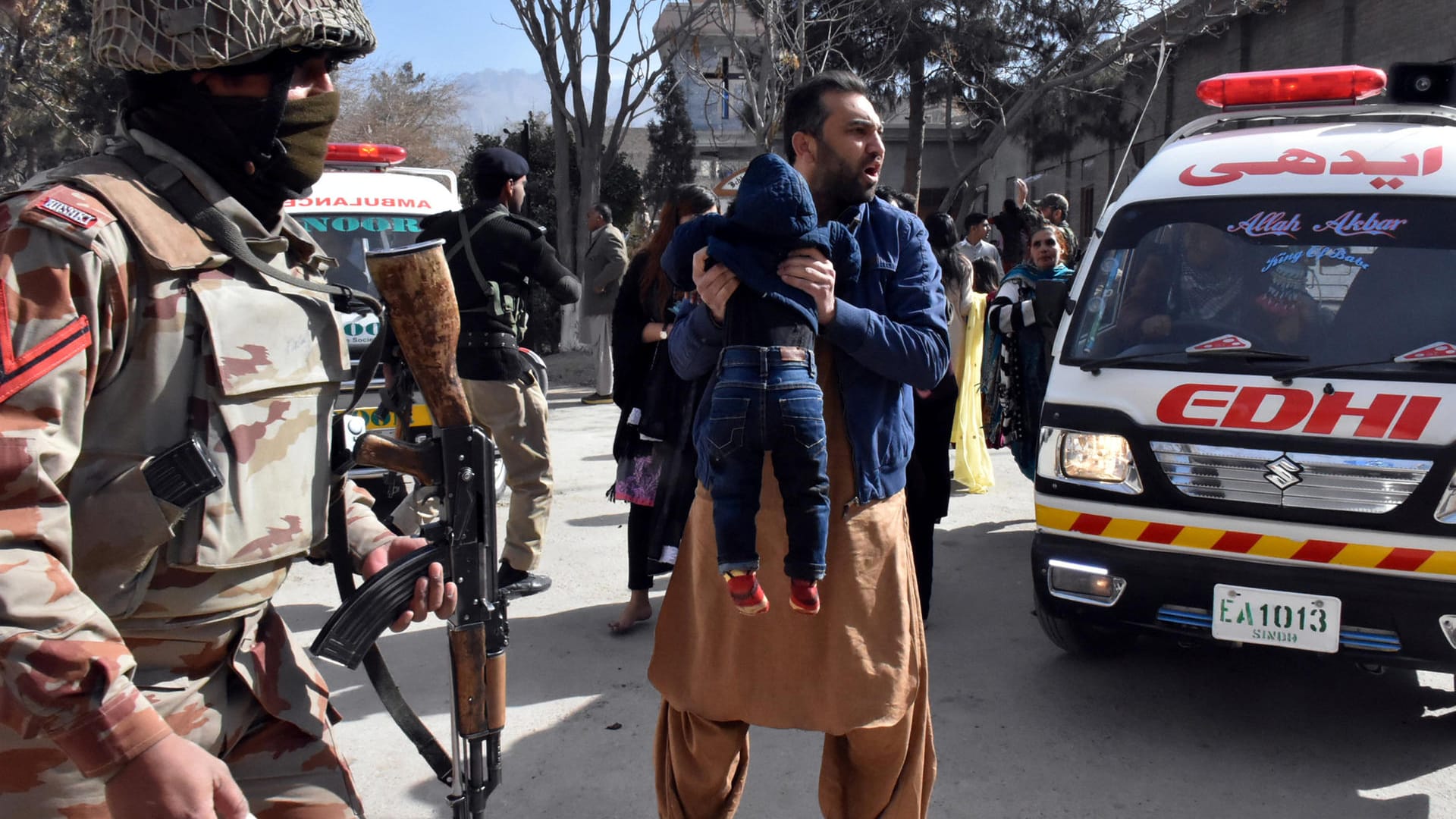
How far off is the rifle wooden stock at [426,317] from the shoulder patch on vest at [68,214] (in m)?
0.47

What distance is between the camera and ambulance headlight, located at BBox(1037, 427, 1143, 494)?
12.2ft

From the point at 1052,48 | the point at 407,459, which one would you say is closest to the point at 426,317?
the point at 407,459

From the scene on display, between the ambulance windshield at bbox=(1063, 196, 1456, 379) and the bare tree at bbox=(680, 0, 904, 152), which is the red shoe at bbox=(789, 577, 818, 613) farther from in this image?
the bare tree at bbox=(680, 0, 904, 152)

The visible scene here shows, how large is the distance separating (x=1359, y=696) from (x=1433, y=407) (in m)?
1.34

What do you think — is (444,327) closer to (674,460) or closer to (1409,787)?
(674,460)

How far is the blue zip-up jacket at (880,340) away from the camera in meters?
2.36

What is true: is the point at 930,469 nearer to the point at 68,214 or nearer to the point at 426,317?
the point at 426,317

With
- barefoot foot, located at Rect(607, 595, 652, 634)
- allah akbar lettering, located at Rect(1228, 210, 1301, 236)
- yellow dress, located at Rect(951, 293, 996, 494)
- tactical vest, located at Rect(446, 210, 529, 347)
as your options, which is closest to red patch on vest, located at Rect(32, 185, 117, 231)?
tactical vest, located at Rect(446, 210, 529, 347)

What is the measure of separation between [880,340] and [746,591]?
0.60 m

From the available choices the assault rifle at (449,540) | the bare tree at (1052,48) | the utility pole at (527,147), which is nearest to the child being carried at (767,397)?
the assault rifle at (449,540)

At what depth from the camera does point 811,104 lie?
8.22ft

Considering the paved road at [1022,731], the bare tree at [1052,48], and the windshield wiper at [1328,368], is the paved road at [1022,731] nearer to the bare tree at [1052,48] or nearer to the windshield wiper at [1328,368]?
the windshield wiper at [1328,368]

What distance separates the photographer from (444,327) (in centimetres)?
197

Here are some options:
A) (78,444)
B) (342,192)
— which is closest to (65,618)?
(78,444)
